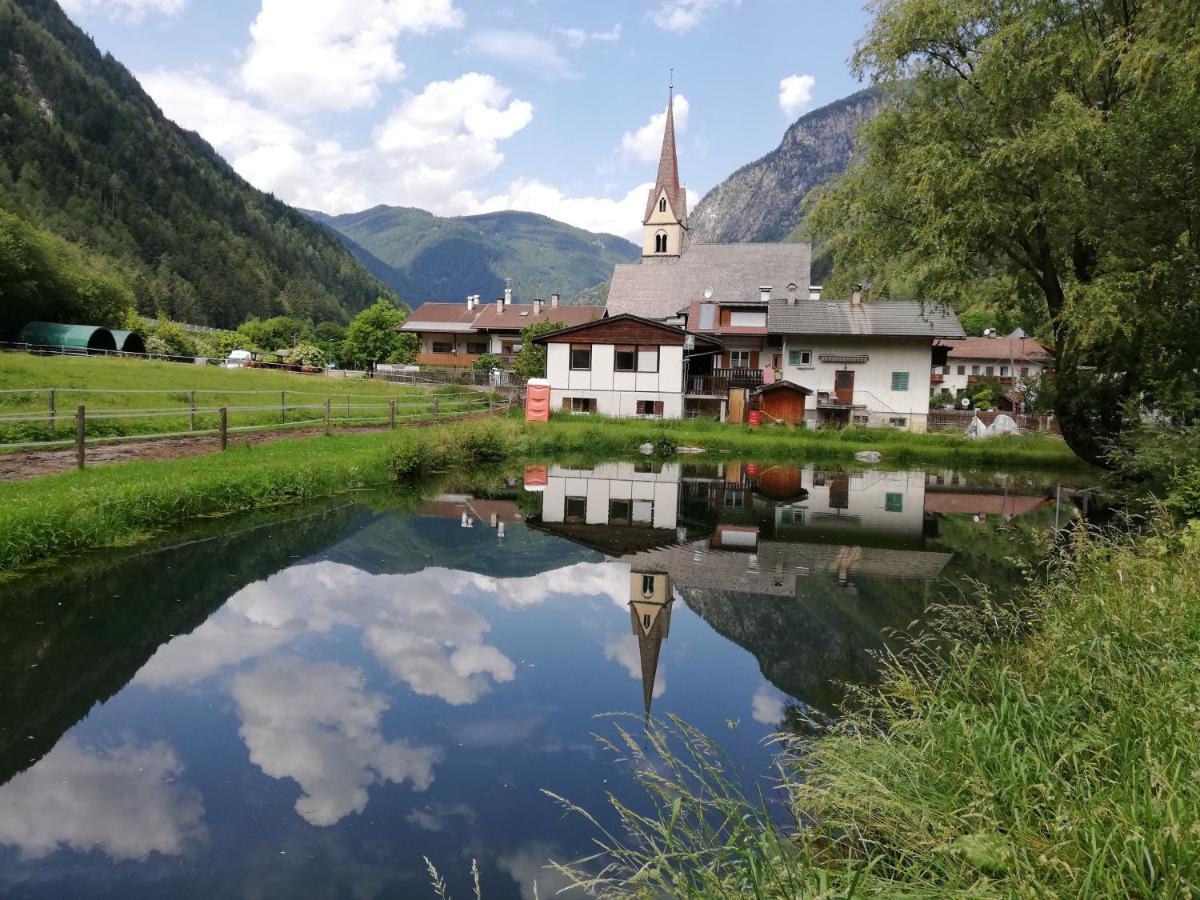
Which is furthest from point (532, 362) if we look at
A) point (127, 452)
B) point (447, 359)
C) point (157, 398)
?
point (127, 452)

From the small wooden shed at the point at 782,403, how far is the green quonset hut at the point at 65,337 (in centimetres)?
4639

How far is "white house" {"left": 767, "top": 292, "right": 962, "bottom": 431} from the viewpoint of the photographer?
133ft

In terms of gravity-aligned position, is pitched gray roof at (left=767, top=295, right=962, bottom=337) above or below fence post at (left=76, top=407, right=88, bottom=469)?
above

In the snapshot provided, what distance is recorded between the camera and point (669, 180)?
81.2m

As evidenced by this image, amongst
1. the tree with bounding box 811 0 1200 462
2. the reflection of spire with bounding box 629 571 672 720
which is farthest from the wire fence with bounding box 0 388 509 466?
the tree with bounding box 811 0 1200 462

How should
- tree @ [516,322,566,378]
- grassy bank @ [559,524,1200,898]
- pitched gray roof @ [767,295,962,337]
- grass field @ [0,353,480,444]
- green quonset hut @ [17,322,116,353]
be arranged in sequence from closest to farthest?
grassy bank @ [559,524,1200,898] < grass field @ [0,353,480,444] < pitched gray roof @ [767,295,962,337] < tree @ [516,322,566,378] < green quonset hut @ [17,322,116,353]

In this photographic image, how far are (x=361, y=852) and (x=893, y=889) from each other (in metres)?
3.30

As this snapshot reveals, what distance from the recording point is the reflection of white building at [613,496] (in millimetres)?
16719

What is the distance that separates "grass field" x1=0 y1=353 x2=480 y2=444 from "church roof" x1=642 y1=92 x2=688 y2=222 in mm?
44455

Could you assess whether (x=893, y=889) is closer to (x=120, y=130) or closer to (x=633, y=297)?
(x=633, y=297)

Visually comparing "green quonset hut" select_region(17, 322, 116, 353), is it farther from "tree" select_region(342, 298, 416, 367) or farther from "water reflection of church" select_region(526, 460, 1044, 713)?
"water reflection of church" select_region(526, 460, 1044, 713)

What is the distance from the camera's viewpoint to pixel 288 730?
20.9 feet

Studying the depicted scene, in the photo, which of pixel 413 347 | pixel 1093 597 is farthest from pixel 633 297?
pixel 1093 597

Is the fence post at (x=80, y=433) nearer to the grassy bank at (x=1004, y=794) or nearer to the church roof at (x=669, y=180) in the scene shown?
the grassy bank at (x=1004, y=794)
